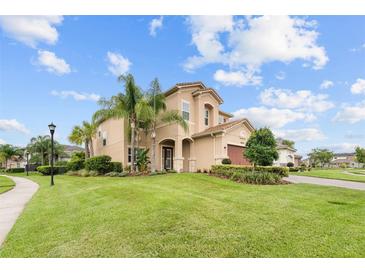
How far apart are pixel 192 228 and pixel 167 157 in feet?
49.9

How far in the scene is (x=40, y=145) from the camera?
40.8m

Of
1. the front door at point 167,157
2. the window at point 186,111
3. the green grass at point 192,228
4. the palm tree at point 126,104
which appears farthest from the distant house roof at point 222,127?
the green grass at point 192,228

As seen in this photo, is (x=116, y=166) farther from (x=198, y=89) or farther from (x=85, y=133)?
(x=198, y=89)

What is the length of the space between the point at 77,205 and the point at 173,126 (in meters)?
11.3

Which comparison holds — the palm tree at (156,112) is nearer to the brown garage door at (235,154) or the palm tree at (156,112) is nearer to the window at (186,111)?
the window at (186,111)

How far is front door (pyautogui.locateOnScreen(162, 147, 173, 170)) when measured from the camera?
19297mm

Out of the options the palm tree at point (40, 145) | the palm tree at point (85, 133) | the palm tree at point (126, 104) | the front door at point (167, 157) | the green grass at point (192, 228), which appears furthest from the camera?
the palm tree at point (40, 145)

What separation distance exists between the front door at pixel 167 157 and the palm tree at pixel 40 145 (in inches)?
1303

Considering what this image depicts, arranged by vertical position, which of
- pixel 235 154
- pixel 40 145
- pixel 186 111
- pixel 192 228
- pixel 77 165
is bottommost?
pixel 192 228

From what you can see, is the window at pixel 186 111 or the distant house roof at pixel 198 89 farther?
the window at pixel 186 111

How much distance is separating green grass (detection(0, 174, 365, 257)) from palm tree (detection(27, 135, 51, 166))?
40347mm

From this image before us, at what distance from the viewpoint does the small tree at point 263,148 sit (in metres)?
13.4

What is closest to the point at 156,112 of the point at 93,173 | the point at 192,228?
the point at 93,173
